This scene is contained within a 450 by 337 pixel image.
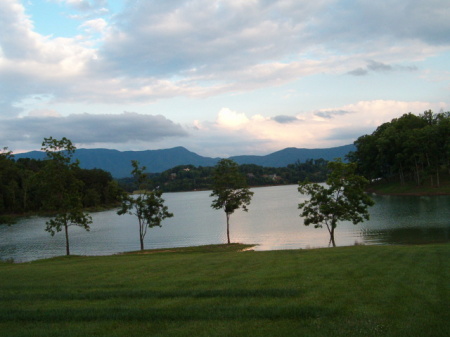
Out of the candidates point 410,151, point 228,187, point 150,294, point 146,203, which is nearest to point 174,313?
point 150,294

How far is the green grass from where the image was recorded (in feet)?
25.7

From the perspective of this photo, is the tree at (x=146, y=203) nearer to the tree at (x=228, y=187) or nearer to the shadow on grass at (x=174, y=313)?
the tree at (x=228, y=187)

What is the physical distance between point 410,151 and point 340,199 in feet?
214

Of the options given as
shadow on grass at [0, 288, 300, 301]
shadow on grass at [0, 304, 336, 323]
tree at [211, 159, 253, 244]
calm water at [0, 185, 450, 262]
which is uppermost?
tree at [211, 159, 253, 244]

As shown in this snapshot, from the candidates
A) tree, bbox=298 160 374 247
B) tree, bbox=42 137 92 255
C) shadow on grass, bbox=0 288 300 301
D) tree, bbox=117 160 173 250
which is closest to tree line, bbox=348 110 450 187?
tree, bbox=298 160 374 247

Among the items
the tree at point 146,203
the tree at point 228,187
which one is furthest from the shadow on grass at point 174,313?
the tree at point 228,187

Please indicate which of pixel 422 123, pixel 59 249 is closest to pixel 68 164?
pixel 59 249

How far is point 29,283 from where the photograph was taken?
14266 mm

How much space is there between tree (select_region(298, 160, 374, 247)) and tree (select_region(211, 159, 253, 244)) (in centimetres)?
987

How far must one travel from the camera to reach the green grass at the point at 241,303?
7.84 meters

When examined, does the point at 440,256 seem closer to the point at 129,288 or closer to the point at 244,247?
the point at 129,288

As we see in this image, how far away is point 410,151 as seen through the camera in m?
92.9

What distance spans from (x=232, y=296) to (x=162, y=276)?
15.7 ft

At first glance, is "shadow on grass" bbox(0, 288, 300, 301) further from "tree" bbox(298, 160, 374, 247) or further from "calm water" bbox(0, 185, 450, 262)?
"tree" bbox(298, 160, 374, 247)
